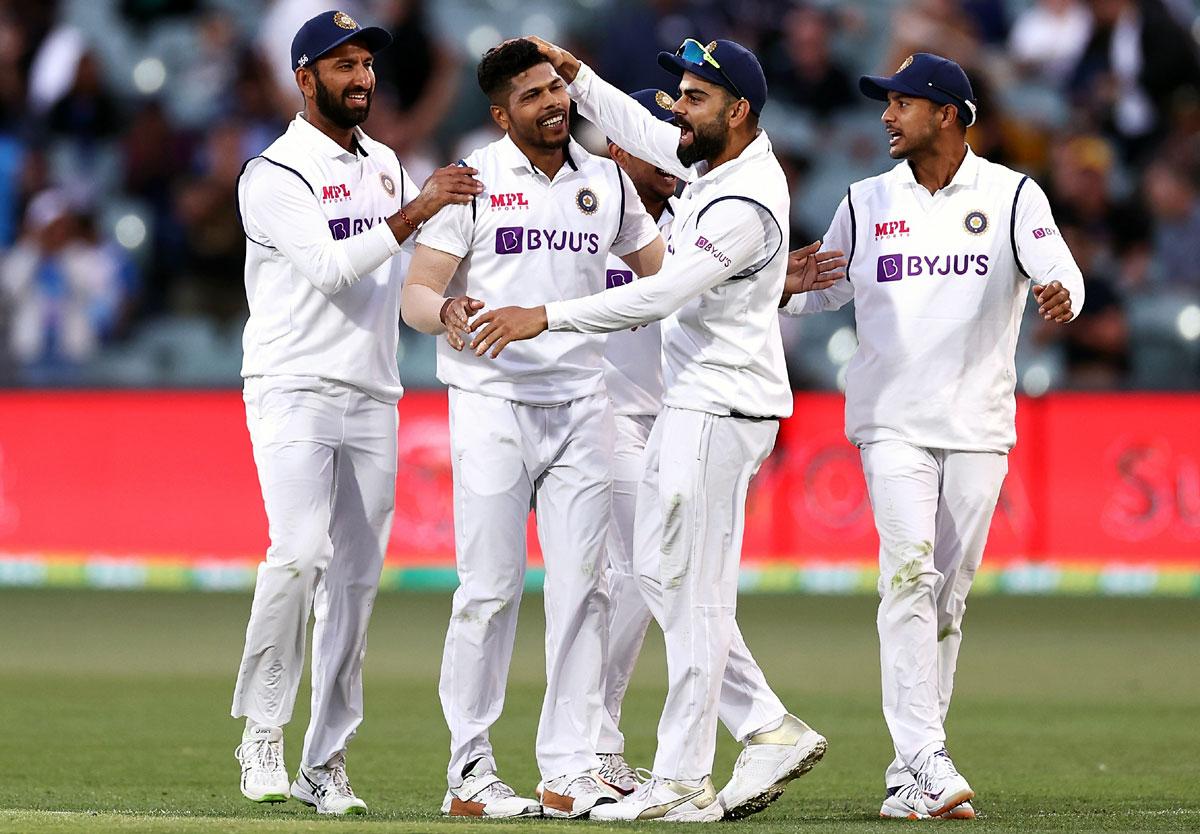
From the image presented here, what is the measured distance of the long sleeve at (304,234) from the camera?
7113mm

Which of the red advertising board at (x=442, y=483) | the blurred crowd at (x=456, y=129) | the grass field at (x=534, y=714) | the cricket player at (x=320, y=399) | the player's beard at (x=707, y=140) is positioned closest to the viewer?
the player's beard at (x=707, y=140)

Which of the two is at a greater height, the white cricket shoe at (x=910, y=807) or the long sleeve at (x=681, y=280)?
the long sleeve at (x=681, y=280)

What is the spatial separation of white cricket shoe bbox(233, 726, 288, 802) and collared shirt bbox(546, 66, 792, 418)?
1.91 metres

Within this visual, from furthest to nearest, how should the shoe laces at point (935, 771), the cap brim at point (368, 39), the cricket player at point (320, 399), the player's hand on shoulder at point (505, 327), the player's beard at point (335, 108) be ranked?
the player's beard at point (335, 108) < the cap brim at point (368, 39) < the cricket player at point (320, 399) < the shoe laces at point (935, 771) < the player's hand on shoulder at point (505, 327)

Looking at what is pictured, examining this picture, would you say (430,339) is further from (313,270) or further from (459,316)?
(459,316)

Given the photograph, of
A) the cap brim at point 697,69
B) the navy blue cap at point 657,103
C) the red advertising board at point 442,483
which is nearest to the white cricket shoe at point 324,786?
the cap brim at point 697,69

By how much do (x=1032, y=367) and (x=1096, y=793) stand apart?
28.2 feet

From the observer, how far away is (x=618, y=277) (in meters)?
8.21

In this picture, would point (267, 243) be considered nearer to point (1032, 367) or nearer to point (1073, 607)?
point (1073, 607)

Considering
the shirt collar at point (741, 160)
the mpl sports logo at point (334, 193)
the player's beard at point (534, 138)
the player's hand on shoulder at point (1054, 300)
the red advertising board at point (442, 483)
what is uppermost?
the player's beard at point (534, 138)

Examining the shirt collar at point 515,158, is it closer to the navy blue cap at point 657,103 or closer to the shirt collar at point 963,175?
the navy blue cap at point 657,103

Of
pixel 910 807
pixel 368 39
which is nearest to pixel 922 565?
pixel 910 807

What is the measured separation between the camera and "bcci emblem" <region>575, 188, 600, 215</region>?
719cm

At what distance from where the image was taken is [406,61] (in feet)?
57.7
